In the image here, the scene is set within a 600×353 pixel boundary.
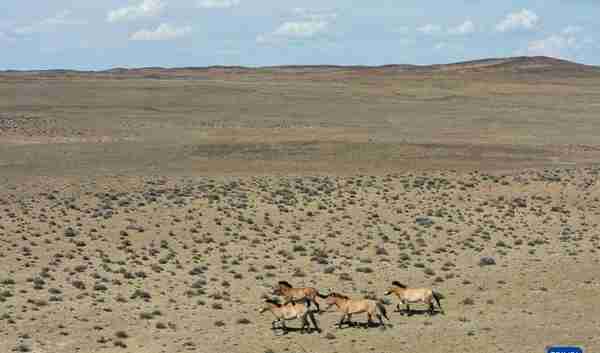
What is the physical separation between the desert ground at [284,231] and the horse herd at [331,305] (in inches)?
14.5

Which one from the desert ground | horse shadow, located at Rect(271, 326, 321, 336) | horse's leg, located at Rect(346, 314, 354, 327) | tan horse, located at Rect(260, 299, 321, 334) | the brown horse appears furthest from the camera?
the brown horse

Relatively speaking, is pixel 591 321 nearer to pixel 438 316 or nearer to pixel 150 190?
pixel 438 316

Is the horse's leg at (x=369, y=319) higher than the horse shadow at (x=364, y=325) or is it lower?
higher

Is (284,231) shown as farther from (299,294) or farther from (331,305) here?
(331,305)

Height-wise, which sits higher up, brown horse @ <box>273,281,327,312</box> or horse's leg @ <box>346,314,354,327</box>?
brown horse @ <box>273,281,327,312</box>

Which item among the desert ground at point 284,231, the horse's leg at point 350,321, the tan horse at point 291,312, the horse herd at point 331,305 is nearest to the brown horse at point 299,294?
the horse herd at point 331,305

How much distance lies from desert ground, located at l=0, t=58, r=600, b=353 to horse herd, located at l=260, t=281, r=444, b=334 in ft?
1.21

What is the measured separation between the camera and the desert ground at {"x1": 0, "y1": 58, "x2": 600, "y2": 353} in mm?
19172

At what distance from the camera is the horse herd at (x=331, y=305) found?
1838 cm

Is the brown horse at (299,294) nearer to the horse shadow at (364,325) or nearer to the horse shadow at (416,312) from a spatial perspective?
the horse shadow at (364,325)

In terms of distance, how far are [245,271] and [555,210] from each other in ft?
54.5

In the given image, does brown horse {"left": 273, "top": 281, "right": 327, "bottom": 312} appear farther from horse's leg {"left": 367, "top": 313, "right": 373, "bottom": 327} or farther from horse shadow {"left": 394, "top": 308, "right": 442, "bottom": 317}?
horse shadow {"left": 394, "top": 308, "right": 442, "bottom": 317}

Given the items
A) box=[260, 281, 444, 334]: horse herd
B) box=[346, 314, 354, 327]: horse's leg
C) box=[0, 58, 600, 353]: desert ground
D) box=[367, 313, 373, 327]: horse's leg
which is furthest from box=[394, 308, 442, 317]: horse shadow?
box=[346, 314, 354, 327]: horse's leg

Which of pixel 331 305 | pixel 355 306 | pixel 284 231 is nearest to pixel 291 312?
pixel 331 305
